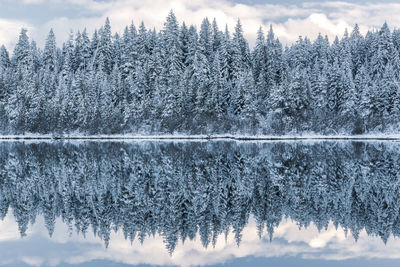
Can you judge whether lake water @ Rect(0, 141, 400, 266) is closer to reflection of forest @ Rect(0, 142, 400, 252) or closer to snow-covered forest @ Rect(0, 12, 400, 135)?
reflection of forest @ Rect(0, 142, 400, 252)

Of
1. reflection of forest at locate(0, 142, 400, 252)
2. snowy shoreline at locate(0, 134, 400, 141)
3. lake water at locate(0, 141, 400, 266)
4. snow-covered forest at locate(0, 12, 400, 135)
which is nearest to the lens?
lake water at locate(0, 141, 400, 266)

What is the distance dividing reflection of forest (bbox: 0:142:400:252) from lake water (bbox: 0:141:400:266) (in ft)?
0.14

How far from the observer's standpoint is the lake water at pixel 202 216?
11375mm

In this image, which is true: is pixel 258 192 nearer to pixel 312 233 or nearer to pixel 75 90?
pixel 312 233

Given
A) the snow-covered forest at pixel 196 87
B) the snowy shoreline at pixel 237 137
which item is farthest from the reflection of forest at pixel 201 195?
the snow-covered forest at pixel 196 87

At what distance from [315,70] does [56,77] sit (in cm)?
4708

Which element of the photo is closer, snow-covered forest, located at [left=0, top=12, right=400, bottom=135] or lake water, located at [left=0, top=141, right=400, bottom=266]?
lake water, located at [left=0, top=141, right=400, bottom=266]

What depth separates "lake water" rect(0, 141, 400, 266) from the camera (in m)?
11.4

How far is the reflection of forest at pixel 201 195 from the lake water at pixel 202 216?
0.04m

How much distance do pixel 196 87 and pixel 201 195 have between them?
5340 centimetres

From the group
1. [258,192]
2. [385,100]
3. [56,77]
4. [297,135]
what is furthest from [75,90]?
[258,192]

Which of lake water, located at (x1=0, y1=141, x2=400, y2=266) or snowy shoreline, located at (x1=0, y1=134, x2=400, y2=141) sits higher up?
snowy shoreline, located at (x1=0, y1=134, x2=400, y2=141)

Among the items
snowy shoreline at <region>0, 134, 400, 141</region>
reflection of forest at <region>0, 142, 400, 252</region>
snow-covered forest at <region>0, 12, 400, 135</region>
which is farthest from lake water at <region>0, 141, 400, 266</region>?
snow-covered forest at <region>0, 12, 400, 135</region>

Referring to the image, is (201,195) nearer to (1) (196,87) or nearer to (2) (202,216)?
(2) (202,216)
